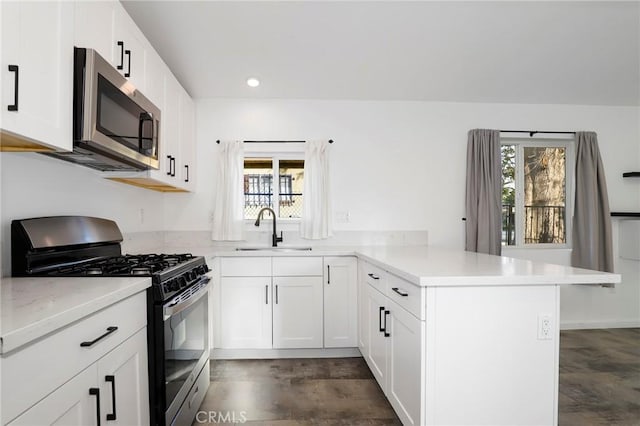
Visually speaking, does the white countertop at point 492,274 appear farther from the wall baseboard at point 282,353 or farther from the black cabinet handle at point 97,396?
the wall baseboard at point 282,353

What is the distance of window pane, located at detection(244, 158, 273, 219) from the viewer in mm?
3564

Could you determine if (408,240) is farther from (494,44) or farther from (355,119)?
(494,44)

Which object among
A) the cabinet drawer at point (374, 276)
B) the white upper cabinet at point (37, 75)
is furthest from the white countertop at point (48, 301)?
the cabinet drawer at point (374, 276)

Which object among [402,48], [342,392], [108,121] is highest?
[402,48]

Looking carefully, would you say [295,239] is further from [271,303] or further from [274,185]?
[271,303]

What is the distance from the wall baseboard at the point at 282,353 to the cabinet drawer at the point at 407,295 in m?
1.23

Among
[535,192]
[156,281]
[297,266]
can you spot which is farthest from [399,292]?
[535,192]

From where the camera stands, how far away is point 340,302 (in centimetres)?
296

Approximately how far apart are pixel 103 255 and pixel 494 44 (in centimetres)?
323

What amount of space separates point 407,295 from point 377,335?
0.75m

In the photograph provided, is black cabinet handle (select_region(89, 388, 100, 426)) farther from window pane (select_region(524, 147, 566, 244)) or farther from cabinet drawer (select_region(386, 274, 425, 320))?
window pane (select_region(524, 147, 566, 244))

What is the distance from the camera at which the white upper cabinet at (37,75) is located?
1088mm

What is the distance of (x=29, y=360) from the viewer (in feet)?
2.74

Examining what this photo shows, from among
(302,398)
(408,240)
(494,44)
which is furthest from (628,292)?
(302,398)
